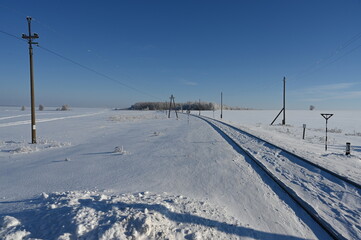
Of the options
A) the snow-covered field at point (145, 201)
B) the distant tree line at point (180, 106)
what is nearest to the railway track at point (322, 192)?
the snow-covered field at point (145, 201)

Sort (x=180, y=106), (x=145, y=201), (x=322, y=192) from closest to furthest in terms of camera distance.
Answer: (x=145, y=201) → (x=322, y=192) → (x=180, y=106)

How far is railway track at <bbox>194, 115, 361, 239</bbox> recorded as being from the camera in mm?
3196

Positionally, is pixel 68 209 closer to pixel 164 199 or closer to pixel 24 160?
pixel 164 199

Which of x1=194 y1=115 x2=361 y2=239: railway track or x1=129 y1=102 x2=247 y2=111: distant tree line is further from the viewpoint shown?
x1=129 y1=102 x2=247 y2=111: distant tree line

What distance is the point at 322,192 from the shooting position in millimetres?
4418

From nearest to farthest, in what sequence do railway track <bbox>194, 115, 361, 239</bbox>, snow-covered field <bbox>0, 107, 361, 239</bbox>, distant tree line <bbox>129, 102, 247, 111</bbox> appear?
snow-covered field <bbox>0, 107, 361, 239</bbox> < railway track <bbox>194, 115, 361, 239</bbox> < distant tree line <bbox>129, 102, 247, 111</bbox>

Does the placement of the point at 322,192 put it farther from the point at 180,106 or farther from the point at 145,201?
the point at 180,106

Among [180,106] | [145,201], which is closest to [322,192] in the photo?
[145,201]

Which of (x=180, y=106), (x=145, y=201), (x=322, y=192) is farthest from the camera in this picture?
(x=180, y=106)

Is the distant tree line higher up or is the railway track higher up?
the distant tree line

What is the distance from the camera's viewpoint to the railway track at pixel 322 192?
320 centimetres

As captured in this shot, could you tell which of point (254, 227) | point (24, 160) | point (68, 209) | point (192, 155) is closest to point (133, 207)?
point (68, 209)

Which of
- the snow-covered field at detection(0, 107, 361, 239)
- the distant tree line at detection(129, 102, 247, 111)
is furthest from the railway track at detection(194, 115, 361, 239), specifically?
the distant tree line at detection(129, 102, 247, 111)

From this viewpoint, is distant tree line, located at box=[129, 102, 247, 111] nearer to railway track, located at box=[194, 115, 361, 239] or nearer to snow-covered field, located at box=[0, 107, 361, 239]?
railway track, located at box=[194, 115, 361, 239]
